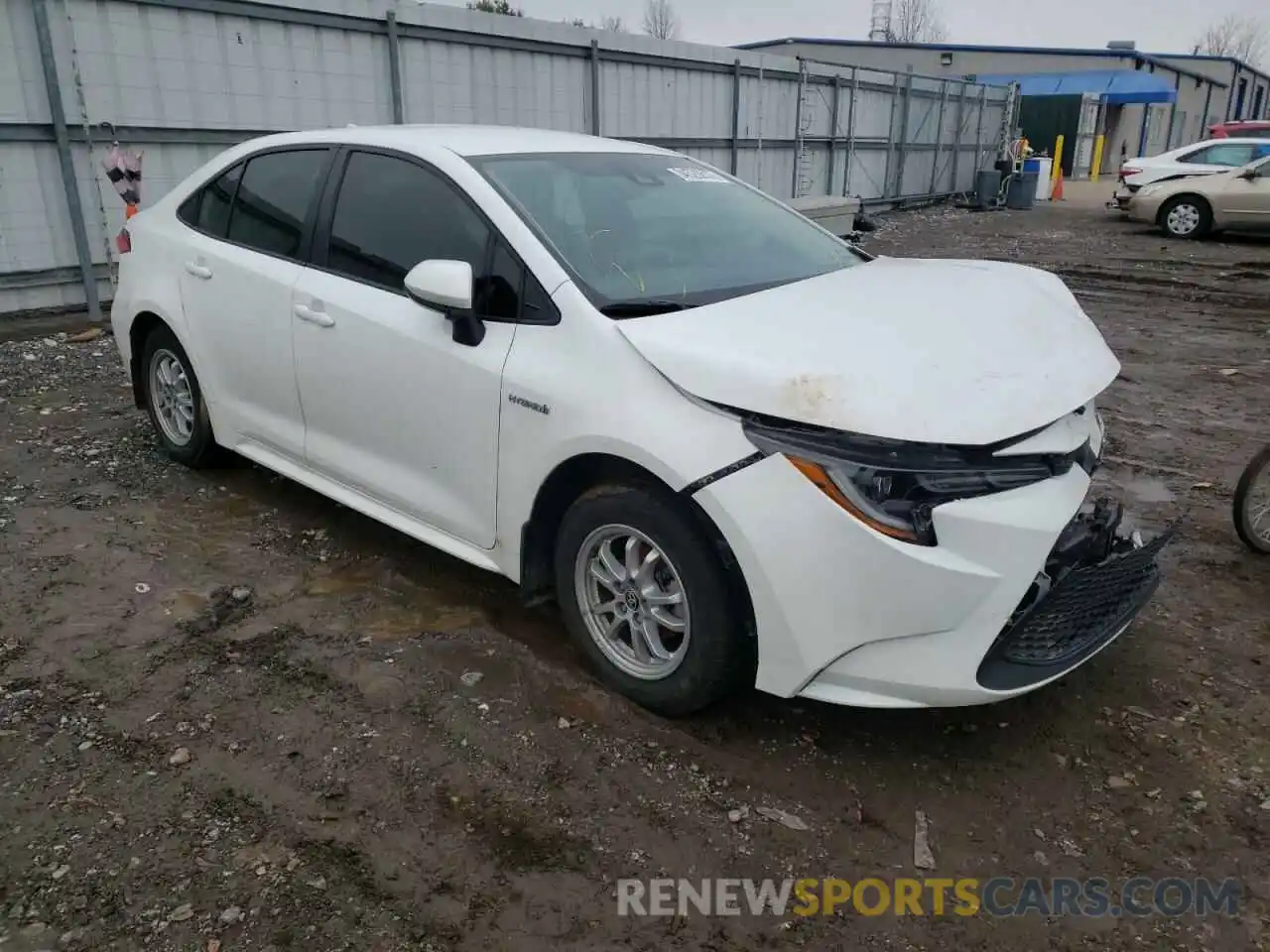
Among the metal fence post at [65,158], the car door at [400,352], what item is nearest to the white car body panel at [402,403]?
the car door at [400,352]

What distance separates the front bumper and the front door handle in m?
1.88

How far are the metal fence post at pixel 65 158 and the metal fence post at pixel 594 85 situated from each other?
248 inches

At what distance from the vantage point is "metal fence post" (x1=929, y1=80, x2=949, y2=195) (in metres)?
22.8

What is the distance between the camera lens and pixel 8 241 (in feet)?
26.5

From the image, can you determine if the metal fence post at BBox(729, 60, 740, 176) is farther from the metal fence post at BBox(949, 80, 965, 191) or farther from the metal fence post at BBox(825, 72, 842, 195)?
the metal fence post at BBox(949, 80, 965, 191)

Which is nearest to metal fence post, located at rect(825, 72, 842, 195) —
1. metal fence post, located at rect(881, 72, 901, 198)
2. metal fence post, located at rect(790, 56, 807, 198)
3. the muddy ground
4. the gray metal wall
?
metal fence post, located at rect(790, 56, 807, 198)

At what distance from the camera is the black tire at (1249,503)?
13.6 feet

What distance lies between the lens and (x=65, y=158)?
8.08 metres

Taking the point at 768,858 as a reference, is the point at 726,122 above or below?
above

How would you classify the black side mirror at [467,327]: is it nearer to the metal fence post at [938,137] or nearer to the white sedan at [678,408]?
the white sedan at [678,408]

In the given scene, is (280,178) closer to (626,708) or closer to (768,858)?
(626,708)

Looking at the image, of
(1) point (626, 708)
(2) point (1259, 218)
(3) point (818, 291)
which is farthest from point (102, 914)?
(2) point (1259, 218)

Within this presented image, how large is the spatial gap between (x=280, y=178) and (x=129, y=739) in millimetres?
2484

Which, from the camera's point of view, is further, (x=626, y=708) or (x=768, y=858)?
(x=626, y=708)
